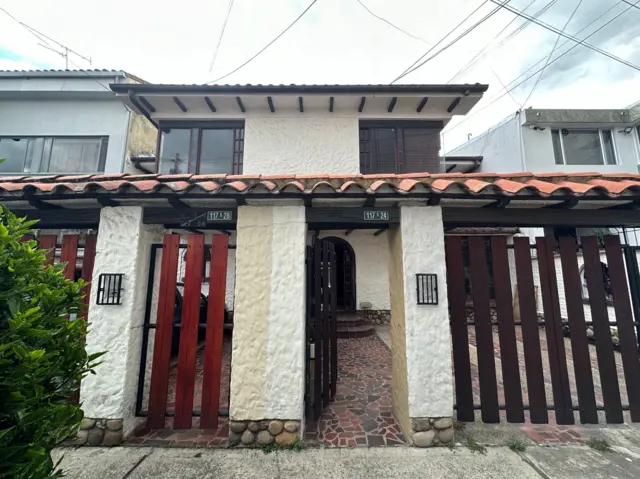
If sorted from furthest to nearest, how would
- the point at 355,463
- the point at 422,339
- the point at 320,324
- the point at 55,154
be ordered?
the point at 55,154 → the point at 320,324 → the point at 422,339 → the point at 355,463

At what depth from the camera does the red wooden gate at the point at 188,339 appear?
350 cm

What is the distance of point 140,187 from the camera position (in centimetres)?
326

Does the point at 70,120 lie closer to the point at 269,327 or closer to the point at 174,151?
the point at 174,151

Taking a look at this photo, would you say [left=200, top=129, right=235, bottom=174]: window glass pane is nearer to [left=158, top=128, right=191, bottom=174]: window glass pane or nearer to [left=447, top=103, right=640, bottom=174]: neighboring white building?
[left=158, top=128, right=191, bottom=174]: window glass pane

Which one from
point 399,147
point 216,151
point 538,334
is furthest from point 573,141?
point 216,151

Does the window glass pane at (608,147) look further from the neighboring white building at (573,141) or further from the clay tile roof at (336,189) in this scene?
the clay tile roof at (336,189)

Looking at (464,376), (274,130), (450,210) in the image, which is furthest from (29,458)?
(274,130)

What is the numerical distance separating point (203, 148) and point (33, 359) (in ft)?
23.9

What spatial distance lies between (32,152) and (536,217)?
15.4 meters

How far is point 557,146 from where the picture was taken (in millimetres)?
10820

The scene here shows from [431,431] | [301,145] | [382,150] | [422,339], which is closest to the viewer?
[431,431]

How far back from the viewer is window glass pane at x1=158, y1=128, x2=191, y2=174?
7.69 m

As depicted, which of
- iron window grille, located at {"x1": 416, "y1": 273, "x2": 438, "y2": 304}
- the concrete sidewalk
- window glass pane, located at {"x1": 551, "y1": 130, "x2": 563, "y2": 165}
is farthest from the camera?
window glass pane, located at {"x1": 551, "y1": 130, "x2": 563, "y2": 165}

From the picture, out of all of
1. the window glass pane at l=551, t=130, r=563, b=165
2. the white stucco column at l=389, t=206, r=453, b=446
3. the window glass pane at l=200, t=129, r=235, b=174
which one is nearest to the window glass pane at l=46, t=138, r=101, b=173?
the window glass pane at l=200, t=129, r=235, b=174
